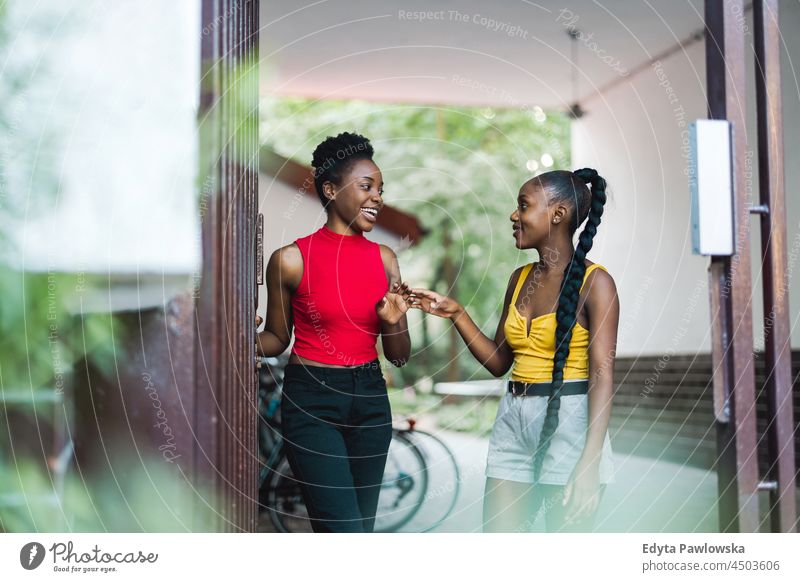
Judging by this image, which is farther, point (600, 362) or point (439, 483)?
point (439, 483)

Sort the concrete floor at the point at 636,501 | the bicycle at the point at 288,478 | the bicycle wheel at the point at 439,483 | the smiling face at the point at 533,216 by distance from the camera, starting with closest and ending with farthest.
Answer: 1. the smiling face at the point at 533,216
2. the concrete floor at the point at 636,501
3. the bicycle at the point at 288,478
4. the bicycle wheel at the point at 439,483

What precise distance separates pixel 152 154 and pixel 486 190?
40.1 ft

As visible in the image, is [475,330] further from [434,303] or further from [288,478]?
[288,478]

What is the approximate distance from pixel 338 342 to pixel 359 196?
467 millimetres

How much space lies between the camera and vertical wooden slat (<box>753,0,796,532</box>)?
2.80 meters

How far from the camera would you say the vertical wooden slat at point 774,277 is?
2801mm

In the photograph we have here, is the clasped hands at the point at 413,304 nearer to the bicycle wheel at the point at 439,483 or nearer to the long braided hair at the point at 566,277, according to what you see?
the long braided hair at the point at 566,277

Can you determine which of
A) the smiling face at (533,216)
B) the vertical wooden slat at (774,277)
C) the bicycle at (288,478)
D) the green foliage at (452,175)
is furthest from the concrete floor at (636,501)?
the green foliage at (452,175)

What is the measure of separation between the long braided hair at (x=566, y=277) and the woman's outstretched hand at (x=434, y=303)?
1.07 ft

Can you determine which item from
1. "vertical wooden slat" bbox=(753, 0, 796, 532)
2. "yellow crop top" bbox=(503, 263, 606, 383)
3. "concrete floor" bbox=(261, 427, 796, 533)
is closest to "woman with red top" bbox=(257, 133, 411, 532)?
"yellow crop top" bbox=(503, 263, 606, 383)

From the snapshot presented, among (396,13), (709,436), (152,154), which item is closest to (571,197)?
(152,154)

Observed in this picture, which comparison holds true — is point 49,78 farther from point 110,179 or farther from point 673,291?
point 673,291

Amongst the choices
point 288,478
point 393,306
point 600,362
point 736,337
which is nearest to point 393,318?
point 393,306

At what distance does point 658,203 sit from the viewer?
767 cm
